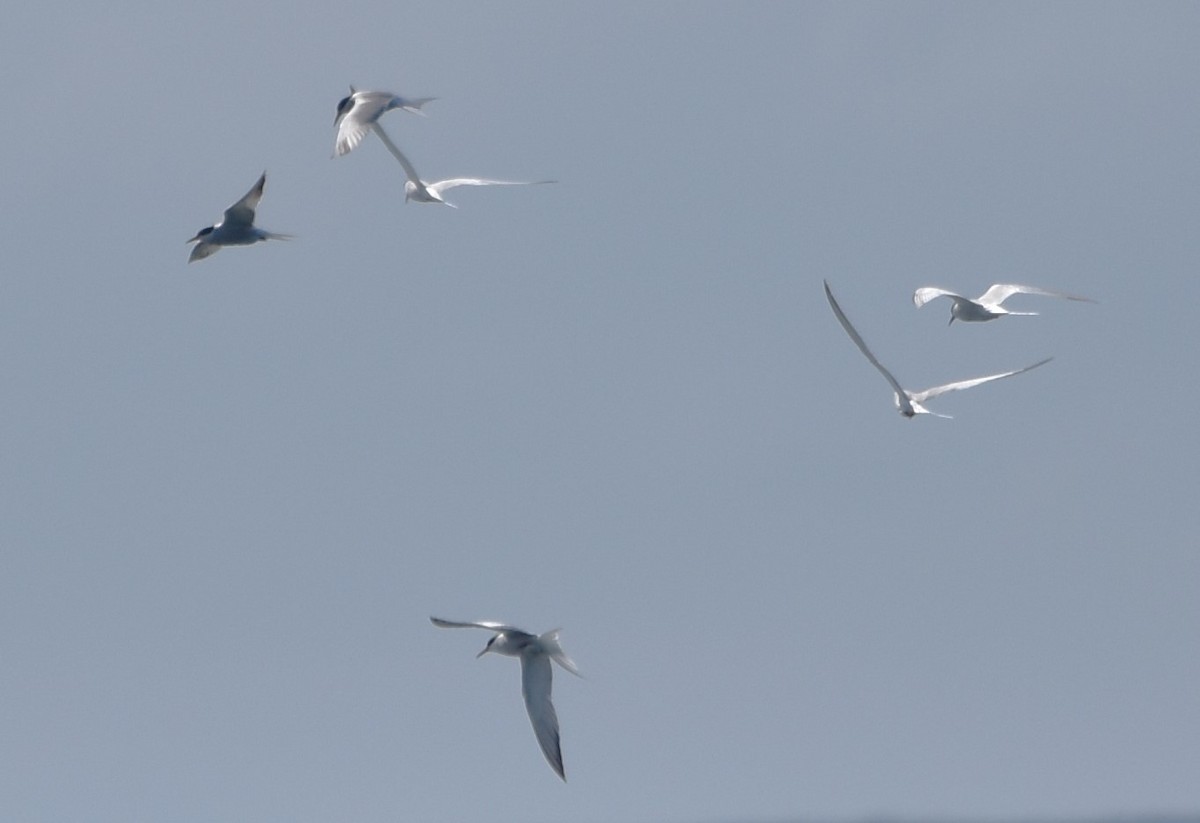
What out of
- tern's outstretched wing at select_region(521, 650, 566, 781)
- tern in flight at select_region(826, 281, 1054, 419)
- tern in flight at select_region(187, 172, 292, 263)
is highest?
tern in flight at select_region(187, 172, 292, 263)

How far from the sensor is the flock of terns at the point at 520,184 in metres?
41.5

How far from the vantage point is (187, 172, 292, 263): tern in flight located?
1839 inches

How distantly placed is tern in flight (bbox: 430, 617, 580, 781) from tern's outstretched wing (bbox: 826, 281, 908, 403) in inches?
326

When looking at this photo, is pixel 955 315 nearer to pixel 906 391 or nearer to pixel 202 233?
pixel 906 391

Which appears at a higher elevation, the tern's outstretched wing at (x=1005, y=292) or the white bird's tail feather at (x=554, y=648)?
the tern's outstretched wing at (x=1005, y=292)

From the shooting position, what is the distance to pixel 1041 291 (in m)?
52.9

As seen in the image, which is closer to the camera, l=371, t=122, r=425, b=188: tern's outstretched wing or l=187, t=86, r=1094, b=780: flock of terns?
l=187, t=86, r=1094, b=780: flock of terns

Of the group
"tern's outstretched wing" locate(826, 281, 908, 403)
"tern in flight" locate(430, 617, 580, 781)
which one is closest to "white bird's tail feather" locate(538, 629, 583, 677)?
"tern in flight" locate(430, 617, 580, 781)

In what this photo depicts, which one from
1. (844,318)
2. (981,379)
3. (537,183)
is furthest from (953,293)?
(537,183)

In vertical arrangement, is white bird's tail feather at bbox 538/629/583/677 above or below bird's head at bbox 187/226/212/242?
below

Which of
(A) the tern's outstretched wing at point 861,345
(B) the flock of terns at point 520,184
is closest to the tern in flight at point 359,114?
(B) the flock of terns at point 520,184

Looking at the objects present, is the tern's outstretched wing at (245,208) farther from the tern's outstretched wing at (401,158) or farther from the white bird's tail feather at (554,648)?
the white bird's tail feather at (554,648)

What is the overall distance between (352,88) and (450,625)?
1468cm

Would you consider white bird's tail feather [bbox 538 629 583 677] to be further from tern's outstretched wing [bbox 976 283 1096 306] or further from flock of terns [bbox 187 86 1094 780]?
tern's outstretched wing [bbox 976 283 1096 306]
